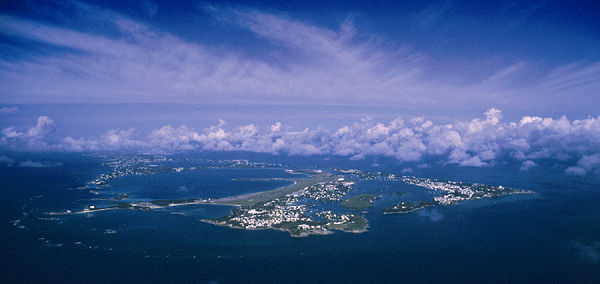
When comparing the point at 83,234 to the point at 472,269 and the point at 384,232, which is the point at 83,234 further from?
the point at 472,269

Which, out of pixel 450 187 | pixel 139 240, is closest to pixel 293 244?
pixel 139 240

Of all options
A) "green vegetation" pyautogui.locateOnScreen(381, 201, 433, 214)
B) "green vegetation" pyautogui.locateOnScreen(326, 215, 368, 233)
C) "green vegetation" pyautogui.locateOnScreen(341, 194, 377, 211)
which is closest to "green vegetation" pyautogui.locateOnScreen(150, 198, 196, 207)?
"green vegetation" pyautogui.locateOnScreen(341, 194, 377, 211)

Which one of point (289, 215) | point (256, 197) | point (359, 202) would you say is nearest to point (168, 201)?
point (256, 197)

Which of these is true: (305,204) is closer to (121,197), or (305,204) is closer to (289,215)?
(289,215)

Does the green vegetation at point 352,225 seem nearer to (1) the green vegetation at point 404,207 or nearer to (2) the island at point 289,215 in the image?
(2) the island at point 289,215

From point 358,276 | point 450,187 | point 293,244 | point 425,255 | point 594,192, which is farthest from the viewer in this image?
point 450,187

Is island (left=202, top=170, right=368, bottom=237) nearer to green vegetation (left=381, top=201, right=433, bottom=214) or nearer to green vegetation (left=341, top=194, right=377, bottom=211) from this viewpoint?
green vegetation (left=341, top=194, right=377, bottom=211)

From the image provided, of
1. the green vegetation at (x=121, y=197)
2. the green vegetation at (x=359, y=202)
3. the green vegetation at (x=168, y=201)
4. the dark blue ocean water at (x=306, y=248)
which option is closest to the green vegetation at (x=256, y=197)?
the dark blue ocean water at (x=306, y=248)
